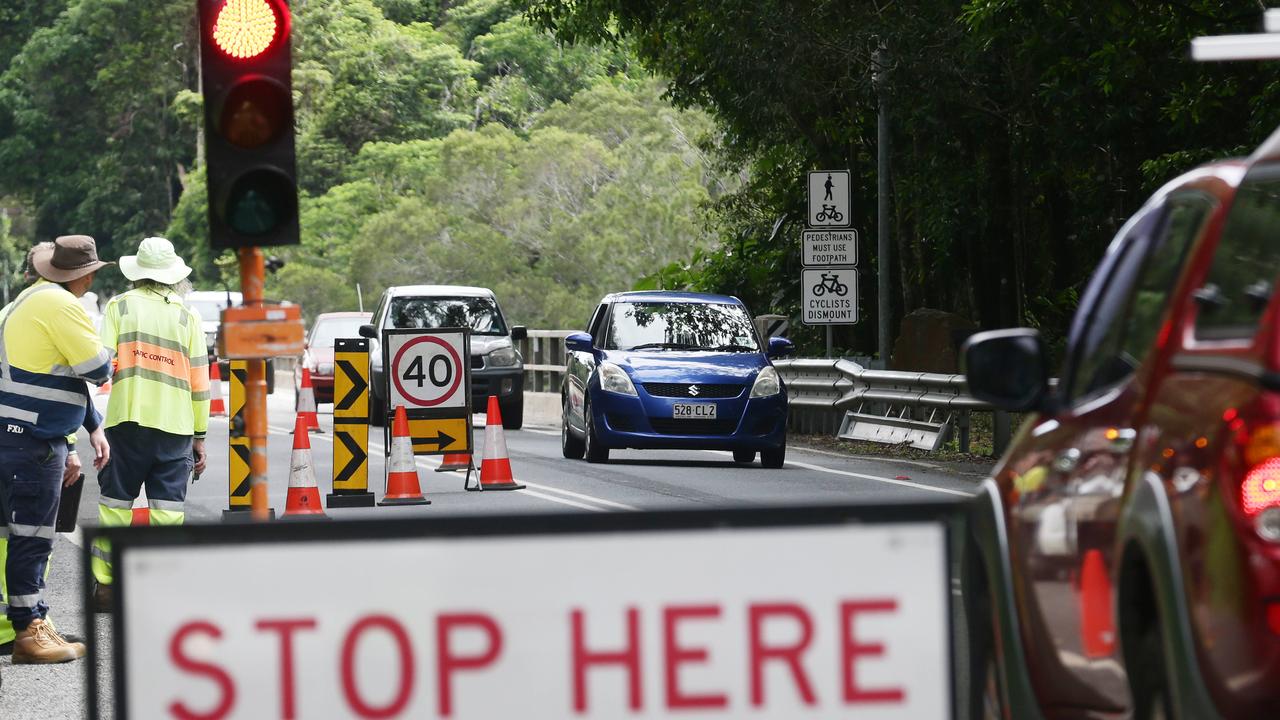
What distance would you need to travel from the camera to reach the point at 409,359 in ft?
59.8

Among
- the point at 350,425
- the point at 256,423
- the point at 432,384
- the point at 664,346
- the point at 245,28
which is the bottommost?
the point at 350,425

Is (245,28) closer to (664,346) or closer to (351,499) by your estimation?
(351,499)

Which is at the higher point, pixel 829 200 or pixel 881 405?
pixel 829 200

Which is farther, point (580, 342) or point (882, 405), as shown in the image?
point (882, 405)

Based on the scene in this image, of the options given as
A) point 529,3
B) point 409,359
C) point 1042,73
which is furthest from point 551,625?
point 529,3

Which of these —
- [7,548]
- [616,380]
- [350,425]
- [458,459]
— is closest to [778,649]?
[7,548]

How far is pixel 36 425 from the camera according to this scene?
31.9ft

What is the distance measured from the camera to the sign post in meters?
16.5

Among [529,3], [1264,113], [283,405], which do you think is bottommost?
[283,405]

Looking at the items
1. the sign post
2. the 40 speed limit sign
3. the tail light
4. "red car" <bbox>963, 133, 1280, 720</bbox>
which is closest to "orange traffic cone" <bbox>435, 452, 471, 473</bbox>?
the 40 speed limit sign

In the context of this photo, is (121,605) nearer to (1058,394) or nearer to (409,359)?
(1058,394)

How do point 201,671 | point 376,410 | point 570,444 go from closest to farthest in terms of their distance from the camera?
point 201,671
point 570,444
point 376,410

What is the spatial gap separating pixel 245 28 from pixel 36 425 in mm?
3150

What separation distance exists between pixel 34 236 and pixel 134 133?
440 inches
